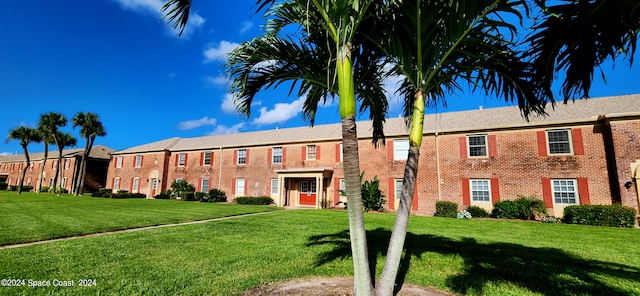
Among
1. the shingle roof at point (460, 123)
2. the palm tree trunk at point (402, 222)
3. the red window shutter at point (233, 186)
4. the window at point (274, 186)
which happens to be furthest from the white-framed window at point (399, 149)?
the palm tree trunk at point (402, 222)

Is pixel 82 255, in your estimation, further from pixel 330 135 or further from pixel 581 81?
pixel 330 135

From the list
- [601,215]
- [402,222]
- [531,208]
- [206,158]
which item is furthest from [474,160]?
[206,158]

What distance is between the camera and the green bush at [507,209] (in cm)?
1423

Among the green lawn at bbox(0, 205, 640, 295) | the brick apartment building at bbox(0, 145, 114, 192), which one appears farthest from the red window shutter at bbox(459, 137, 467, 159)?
the brick apartment building at bbox(0, 145, 114, 192)

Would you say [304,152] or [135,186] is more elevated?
[304,152]

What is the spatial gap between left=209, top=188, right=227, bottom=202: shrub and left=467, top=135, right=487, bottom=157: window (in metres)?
19.6

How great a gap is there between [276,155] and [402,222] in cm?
2057

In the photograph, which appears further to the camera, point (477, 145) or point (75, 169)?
point (75, 169)

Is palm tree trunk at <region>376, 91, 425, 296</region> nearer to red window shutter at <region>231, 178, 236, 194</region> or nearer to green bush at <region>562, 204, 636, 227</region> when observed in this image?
green bush at <region>562, 204, 636, 227</region>

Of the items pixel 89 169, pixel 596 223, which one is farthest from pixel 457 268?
pixel 89 169

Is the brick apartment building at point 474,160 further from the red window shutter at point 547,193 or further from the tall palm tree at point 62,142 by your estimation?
the tall palm tree at point 62,142

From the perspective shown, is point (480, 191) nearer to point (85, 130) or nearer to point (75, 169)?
point (85, 130)

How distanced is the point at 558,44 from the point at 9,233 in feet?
40.9

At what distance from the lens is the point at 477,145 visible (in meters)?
16.3
